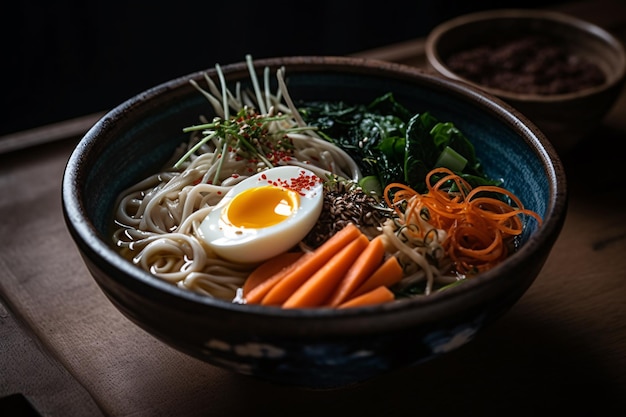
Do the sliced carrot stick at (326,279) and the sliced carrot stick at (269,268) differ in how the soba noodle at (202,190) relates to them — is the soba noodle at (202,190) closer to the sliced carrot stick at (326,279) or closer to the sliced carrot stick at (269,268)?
the sliced carrot stick at (269,268)

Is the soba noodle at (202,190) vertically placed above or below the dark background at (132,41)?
above

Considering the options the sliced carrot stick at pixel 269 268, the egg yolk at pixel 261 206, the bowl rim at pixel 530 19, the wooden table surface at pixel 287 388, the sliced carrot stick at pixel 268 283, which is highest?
the bowl rim at pixel 530 19

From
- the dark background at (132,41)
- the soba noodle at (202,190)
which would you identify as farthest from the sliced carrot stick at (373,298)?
the dark background at (132,41)

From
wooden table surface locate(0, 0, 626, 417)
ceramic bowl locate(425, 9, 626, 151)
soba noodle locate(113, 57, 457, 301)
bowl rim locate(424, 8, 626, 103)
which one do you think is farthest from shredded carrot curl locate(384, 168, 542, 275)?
ceramic bowl locate(425, 9, 626, 151)

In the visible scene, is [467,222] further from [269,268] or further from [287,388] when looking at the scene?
[287,388]

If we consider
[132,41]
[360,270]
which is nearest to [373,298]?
[360,270]

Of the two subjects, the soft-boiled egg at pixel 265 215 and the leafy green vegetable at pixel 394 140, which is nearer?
the soft-boiled egg at pixel 265 215
